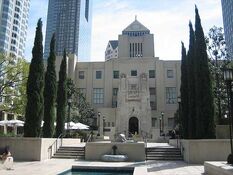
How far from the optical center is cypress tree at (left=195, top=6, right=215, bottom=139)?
16.3 m

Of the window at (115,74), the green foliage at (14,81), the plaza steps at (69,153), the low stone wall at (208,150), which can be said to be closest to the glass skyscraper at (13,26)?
the window at (115,74)

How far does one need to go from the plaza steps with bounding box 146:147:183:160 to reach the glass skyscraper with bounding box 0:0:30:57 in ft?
209

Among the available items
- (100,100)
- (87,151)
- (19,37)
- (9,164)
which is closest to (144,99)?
(100,100)

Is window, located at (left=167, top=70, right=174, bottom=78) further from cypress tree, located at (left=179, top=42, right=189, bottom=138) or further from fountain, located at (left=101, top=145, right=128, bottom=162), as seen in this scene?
fountain, located at (left=101, top=145, right=128, bottom=162)

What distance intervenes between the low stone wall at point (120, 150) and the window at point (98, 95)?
137 feet

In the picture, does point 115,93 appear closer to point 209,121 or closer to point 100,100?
point 100,100

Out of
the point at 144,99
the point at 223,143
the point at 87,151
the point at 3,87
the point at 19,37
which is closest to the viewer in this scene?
the point at 223,143

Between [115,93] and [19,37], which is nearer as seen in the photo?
[115,93]

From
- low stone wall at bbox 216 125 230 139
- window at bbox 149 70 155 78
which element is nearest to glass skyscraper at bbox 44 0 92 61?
window at bbox 149 70 155 78

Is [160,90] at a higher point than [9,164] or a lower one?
higher

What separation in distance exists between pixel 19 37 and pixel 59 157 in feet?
250

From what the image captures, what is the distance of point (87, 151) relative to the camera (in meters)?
18.3

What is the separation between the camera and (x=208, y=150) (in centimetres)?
1559

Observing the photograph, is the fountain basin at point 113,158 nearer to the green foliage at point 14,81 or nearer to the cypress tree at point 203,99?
the cypress tree at point 203,99
